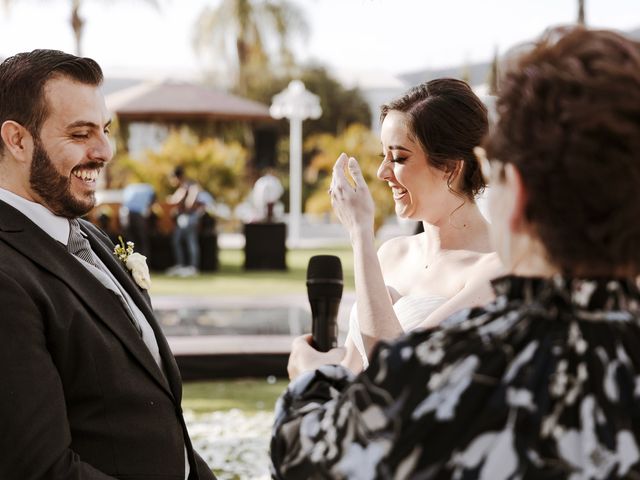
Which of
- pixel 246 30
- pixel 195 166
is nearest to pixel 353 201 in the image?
pixel 195 166

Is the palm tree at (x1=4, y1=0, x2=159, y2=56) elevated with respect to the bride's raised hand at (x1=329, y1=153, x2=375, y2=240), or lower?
elevated

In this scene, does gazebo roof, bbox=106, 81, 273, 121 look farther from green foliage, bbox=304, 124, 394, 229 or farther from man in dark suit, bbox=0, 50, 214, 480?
man in dark suit, bbox=0, 50, 214, 480

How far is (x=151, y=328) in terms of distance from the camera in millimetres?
2486

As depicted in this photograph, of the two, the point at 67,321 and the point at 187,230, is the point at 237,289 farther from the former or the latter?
the point at 67,321

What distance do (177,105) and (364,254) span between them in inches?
823

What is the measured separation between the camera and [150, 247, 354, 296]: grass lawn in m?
13.9

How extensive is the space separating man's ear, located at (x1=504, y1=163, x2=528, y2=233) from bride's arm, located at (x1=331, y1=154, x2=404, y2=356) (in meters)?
1.06

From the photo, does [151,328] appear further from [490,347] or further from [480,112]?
[490,347]

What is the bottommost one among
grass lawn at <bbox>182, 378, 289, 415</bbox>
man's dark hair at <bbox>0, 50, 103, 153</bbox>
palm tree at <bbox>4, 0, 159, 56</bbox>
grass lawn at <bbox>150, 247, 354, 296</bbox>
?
grass lawn at <bbox>150, 247, 354, 296</bbox>

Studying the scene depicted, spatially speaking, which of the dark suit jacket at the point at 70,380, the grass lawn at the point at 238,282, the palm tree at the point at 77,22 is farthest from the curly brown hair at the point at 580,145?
the palm tree at the point at 77,22

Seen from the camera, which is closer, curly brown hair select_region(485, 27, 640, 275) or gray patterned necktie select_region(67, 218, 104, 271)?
curly brown hair select_region(485, 27, 640, 275)

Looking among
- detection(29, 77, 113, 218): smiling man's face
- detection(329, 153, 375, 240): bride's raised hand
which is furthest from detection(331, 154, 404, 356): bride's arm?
detection(29, 77, 113, 218): smiling man's face

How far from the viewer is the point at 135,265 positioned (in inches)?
107

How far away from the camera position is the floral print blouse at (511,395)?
1240 millimetres
